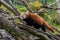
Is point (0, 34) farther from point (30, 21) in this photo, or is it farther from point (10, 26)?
point (30, 21)

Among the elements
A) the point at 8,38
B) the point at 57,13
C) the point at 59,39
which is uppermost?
the point at 8,38

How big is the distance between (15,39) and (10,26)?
6.7 inches

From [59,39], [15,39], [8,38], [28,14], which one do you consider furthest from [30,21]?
[8,38]

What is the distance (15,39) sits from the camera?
81.9 inches

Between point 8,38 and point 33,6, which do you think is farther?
point 33,6

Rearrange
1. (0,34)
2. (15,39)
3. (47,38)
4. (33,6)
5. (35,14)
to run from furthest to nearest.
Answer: (33,6), (35,14), (47,38), (15,39), (0,34)

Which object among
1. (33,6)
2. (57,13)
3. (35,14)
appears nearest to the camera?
(35,14)

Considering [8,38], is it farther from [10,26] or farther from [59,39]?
[59,39]

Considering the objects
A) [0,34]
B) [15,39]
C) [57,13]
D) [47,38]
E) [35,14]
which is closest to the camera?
[0,34]

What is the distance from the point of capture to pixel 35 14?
3.56 m

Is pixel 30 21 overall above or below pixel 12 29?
below

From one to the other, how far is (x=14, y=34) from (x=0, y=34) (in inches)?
13.5

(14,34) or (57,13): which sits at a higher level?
(14,34)

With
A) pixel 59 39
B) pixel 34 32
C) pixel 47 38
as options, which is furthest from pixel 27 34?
pixel 59 39
